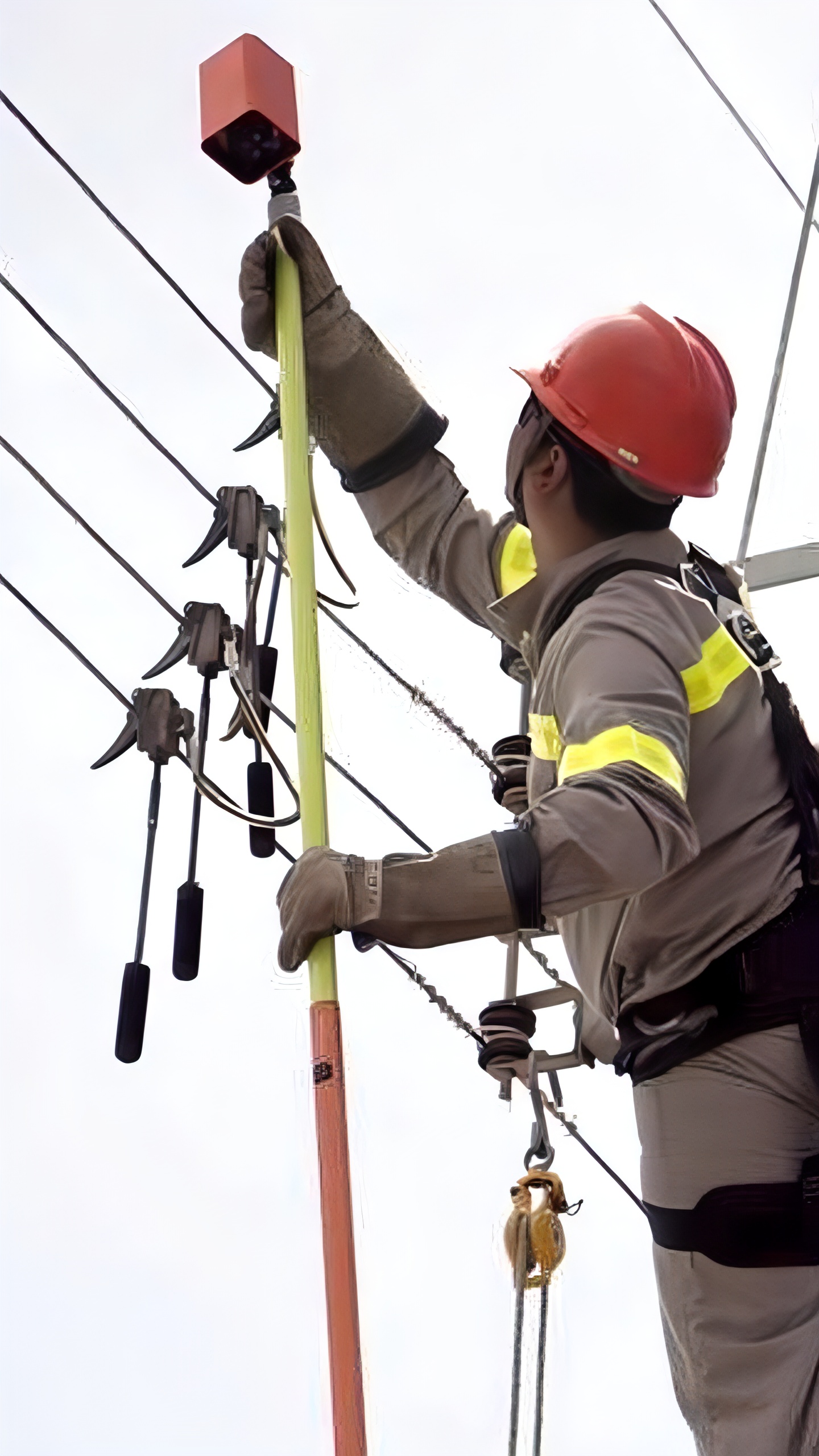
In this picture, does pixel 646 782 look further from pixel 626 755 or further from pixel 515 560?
pixel 515 560

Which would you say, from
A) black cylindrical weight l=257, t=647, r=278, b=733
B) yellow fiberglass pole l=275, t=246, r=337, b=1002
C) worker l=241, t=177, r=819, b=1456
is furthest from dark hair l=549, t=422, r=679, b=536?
black cylindrical weight l=257, t=647, r=278, b=733

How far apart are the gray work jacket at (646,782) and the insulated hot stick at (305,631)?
0.41m

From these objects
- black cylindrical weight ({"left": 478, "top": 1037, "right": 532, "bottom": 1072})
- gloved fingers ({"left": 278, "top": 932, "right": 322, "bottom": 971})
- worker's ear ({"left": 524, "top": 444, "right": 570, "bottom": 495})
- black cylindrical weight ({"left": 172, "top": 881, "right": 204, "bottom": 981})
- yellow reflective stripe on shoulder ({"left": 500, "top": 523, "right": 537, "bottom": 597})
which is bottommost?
black cylindrical weight ({"left": 478, "top": 1037, "right": 532, "bottom": 1072})

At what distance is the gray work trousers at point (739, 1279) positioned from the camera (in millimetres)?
3219

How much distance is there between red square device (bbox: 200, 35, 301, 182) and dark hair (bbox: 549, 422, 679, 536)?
97cm

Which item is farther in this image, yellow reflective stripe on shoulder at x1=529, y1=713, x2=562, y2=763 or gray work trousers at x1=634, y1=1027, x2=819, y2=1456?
yellow reflective stripe on shoulder at x1=529, y1=713, x2=562, y2=763

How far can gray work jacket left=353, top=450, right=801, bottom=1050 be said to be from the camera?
2.94m

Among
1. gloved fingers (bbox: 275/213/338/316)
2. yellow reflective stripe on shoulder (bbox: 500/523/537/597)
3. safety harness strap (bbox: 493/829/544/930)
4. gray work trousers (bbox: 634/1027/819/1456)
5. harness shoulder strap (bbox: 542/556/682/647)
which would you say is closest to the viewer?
safety harness strap (bbox: 493/829/544/930)

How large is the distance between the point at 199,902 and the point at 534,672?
777 millimetres

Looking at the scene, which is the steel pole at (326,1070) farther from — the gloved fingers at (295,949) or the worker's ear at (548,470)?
the worker's ear at (548,470)

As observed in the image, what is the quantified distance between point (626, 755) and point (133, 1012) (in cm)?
116

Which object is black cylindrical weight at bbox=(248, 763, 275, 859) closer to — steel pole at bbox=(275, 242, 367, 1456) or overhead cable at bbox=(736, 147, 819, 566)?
steel pole at bbox=(275, 242, 367, 1456)

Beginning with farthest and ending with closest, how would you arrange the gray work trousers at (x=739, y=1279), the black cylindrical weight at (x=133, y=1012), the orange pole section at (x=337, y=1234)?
the black cylindrical weight at (x=133, y=1012) → the gray work trousers at (x=739, y=1279) → the orange pole section at (x=337, y=1234)

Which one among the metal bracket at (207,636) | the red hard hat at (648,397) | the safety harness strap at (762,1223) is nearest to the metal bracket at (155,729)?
the metal bracket at (207,636)
